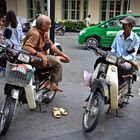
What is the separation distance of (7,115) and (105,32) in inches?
385

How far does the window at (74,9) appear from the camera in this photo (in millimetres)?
24777

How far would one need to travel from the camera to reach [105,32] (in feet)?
43.9

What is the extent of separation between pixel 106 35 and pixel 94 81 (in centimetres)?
889

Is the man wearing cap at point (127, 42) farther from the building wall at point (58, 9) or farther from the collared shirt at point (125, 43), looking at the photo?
the building wall at point (58, 9)

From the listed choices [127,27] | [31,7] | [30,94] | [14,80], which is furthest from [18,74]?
[31,7]

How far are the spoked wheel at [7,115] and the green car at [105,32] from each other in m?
9.13

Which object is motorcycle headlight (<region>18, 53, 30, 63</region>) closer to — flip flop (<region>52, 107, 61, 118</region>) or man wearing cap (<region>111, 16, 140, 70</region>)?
flip flop (<region>52, 107, 61, 118</region>)

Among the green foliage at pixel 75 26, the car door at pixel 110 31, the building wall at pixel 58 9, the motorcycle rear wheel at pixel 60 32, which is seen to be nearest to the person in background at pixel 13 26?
the car door at pixel 110 31

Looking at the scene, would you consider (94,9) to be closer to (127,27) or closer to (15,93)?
(127,27)

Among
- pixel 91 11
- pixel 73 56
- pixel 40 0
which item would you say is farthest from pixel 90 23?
pixel 73 56

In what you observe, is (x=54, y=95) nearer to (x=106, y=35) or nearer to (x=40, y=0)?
(x=106, y=35)

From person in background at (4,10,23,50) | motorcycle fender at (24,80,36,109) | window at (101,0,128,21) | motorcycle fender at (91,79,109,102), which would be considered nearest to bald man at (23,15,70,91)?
motorcycle fender at (24,80,36,109)

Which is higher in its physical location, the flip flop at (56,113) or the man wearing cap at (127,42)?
the man wearing cap at (127,42)

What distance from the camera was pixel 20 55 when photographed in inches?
167
